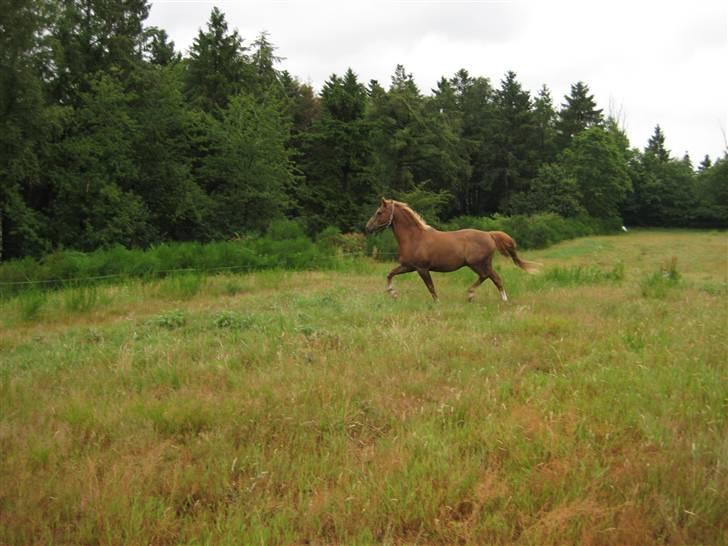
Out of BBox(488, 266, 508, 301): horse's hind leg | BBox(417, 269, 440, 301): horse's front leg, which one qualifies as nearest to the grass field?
BBox(488, 266, 508, 301): horse's hind leg

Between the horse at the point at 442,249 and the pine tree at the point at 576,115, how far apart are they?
63.8m

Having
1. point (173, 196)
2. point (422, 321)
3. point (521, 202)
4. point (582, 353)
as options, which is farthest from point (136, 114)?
point (521, 202)

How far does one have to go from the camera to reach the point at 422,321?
809 centimetres

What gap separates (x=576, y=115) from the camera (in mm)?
70500

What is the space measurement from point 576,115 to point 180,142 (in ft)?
189

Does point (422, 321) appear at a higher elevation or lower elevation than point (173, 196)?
lower

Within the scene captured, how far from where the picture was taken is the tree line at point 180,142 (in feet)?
77.9

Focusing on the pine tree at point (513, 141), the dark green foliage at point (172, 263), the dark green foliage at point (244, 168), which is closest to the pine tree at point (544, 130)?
the pine tree at point (513, 141)

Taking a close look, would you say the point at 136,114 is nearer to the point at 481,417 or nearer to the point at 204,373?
the point at 204,373

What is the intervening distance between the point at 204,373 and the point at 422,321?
3753 mm

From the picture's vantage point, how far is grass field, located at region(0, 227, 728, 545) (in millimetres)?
2902

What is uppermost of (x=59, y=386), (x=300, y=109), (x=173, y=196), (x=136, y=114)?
(x=300, y=109)

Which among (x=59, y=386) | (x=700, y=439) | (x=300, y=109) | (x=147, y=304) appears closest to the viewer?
(x=700, y=439)

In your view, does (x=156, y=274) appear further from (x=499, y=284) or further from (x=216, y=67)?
(x=216, y=67)
